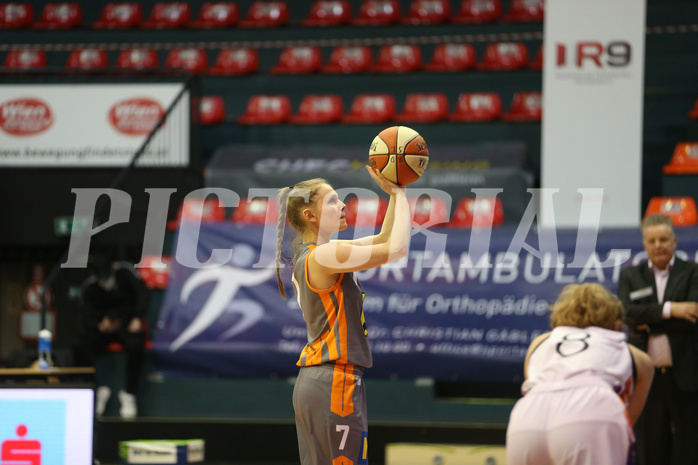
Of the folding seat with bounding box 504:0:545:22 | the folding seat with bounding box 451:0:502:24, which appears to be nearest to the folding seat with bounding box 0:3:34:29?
the folding seat with bounding box 451:0:502:24

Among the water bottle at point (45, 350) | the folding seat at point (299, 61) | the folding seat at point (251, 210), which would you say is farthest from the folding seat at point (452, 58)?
the water bottle at point (45, 350)

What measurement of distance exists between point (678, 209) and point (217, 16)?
6451 millimetres

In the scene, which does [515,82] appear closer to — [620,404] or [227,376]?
[227,376]

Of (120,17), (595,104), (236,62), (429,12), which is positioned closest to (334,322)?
(595,104)

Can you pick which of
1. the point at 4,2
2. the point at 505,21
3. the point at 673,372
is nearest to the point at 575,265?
the point at 673,372

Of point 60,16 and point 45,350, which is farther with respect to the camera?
point 60,16

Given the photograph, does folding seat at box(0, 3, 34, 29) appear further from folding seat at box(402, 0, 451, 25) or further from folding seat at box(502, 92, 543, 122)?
folding seat at box(502, 92, 543, 122)

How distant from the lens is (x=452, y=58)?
10.8 m

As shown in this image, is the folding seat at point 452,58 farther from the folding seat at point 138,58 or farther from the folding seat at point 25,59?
the folding seat at point 25,59

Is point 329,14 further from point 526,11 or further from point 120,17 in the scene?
point 120,17

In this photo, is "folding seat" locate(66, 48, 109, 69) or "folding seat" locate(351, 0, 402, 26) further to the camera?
"folding seat" locate(66, 48, 109, 69)

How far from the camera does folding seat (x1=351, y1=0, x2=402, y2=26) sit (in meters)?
11.1

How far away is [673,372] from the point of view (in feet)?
17.2

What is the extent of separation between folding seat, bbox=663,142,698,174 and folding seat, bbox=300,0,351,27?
176 inches
